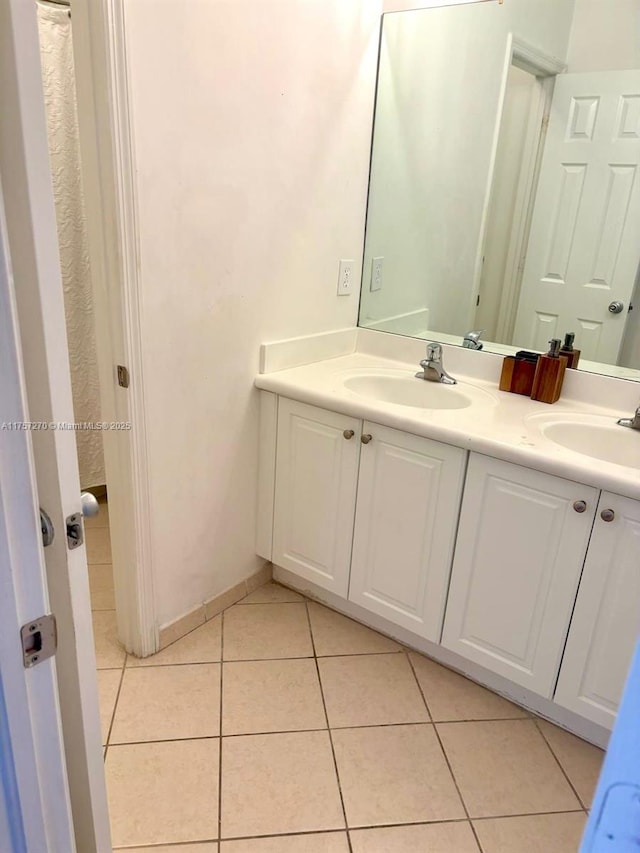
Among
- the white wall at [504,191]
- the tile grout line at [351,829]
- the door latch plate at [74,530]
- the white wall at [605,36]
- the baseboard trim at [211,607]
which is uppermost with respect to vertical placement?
the white wall at [605,36]

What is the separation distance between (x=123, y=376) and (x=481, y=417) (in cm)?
99

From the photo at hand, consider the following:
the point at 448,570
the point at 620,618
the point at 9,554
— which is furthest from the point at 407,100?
the point at 9,554

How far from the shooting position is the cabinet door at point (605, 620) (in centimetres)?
143

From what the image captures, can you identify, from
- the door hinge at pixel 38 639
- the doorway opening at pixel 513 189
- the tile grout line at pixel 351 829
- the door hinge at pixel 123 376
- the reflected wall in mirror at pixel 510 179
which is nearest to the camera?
the door hinge at pixel 38 639

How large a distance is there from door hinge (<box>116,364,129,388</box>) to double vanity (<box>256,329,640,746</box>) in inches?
19.7

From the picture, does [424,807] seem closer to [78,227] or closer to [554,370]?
[554,370]

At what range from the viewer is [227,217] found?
175 centimetres

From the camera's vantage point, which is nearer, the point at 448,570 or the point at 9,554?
the point at 9,554

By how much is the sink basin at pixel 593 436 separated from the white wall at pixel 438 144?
1.96ft

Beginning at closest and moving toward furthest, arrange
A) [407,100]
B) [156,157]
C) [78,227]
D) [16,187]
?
[16,187]
[156,157]
[407,100]
[78,227]

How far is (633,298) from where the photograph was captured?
6.10 ft

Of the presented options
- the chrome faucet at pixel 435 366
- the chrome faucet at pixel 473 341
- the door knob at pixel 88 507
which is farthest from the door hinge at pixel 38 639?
the chrome faucet at pixel 473 341

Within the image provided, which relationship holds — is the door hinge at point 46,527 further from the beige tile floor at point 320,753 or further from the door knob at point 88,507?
the beige tile floor at point 320,753

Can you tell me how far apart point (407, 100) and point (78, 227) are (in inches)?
52.4
